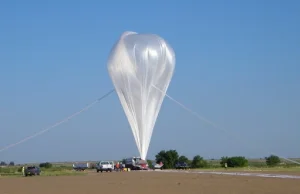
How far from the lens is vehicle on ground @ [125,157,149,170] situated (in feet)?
192

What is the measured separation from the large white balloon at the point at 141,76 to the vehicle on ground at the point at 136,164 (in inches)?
303

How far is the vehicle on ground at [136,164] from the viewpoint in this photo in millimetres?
58519

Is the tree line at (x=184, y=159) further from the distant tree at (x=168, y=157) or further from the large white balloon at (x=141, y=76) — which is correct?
the large white balloon at (x=141, y=76)

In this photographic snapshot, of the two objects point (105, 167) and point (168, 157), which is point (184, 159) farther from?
point (105, 167)

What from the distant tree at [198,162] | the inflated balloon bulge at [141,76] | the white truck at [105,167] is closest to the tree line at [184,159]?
the distant tree at [198,162]

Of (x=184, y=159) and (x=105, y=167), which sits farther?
(x=184, y=159)

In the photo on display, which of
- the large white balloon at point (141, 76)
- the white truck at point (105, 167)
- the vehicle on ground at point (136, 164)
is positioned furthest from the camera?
the white truck at point (105, 167)

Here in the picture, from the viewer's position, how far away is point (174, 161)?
92125 millimetres

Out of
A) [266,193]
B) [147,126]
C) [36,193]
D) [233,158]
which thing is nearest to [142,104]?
[147,126]

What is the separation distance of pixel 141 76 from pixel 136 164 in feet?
49.4

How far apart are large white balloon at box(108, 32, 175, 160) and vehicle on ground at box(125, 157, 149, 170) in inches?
303

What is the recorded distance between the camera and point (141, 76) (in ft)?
158

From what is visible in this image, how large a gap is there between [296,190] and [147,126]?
28.5 m

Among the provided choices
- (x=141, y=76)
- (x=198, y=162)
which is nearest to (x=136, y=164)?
(x=141, y=76)
